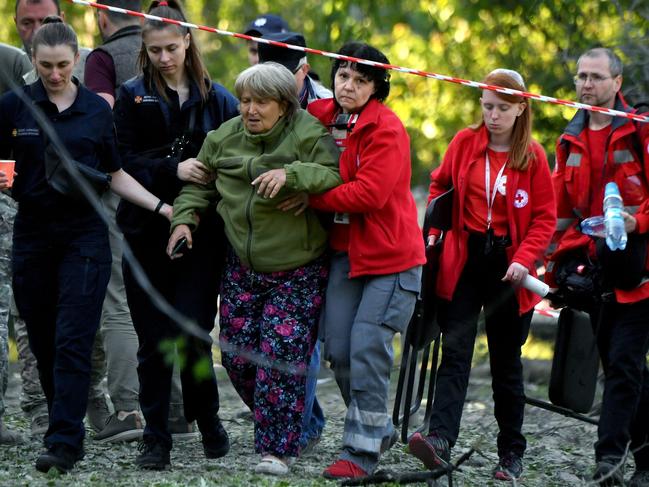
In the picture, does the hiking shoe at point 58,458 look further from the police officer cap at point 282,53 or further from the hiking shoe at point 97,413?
the police officer cap at point 282,53

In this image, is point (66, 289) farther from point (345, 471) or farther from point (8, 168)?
point (345, 471)

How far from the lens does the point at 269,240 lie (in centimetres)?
604

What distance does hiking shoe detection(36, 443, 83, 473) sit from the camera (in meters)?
6.02

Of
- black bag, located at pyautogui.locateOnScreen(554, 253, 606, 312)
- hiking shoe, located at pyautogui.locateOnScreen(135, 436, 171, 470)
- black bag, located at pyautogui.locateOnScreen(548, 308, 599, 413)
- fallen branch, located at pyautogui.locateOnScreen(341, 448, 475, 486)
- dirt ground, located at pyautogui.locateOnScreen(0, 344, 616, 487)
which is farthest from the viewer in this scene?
black bag, located at pyautogui.locateOnScreen(548, 308, 599, 413)

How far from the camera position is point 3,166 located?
5.82m

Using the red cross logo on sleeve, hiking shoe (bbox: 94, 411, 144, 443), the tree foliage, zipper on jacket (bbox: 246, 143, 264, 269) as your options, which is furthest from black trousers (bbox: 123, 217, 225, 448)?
the tree foliage

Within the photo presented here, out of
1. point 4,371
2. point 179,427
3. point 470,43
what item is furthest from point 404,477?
point 470,43

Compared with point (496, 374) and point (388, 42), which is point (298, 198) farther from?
point (388, 42)

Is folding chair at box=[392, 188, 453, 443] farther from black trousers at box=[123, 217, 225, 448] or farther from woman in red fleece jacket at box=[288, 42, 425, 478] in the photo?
black trousers at box=[123, 217, 225, 448]

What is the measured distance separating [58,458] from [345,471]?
1272 millimetres

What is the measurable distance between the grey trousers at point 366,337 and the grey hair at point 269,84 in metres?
0.76

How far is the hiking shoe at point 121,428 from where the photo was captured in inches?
279

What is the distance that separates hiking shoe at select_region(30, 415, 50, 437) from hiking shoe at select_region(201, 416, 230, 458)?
1.08 m

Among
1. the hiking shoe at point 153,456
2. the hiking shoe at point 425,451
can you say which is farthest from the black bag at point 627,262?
the hiking shoe at point 153,456
